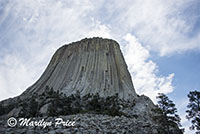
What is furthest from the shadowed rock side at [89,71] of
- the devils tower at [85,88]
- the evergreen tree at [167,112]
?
the evergreen tree at [167,112]

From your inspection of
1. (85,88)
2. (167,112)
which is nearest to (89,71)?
(85,88)

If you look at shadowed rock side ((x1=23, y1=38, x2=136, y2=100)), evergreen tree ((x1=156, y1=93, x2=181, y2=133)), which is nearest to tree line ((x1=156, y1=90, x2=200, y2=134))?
evergreen tree ((x1=156, y1=93, x2=181, y2=133))

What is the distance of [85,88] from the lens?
27.6m

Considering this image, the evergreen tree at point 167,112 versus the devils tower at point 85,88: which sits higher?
the devils tower at point 85,88

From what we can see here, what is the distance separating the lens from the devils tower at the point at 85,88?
20.3 meters

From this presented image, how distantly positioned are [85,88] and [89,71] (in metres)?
4.32

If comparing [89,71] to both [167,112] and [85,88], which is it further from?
[167,112]

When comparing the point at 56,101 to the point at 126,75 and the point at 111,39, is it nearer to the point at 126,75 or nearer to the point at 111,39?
the point at 126,75

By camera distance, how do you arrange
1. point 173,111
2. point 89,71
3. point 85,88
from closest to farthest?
1. point 173,111
2. point 85,88
3. point 89,71

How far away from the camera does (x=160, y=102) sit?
580 inches

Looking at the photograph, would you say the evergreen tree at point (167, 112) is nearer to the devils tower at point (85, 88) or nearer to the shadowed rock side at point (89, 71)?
the devils tower at point (85, 88)

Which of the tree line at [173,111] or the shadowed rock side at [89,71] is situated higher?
the shadowed rock side at [89,71]

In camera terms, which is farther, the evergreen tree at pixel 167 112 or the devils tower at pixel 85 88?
the devils tower at pixel 85 88

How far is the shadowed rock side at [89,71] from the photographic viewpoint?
92.6 feet
